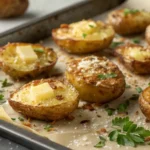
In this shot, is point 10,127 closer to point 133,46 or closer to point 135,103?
point 135,103

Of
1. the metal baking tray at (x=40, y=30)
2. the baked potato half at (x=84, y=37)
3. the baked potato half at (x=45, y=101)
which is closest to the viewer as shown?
the metal baking tray at (x=40, y=30)

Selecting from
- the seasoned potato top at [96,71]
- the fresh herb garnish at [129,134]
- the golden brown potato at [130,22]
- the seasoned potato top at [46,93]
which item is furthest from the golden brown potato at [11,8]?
the fresh herb garnish at [129,134]

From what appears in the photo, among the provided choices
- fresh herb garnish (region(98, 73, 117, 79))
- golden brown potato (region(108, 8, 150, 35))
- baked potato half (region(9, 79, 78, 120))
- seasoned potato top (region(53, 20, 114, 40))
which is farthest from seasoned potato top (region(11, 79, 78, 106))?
golden brown potato (region(108, 8, 150, 35))

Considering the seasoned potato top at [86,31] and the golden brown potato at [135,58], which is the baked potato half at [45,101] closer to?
the golden brown potato at [135,58]

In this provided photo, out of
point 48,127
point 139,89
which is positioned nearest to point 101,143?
point 48,127

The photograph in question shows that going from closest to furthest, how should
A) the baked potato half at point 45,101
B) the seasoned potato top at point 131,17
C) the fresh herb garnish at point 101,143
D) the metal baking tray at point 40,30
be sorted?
the metal baking tray at point 40,30
the fresh herb garnish at point 101,143
the baked potato half at point 45,101
the seasoned potato top at point 131,17

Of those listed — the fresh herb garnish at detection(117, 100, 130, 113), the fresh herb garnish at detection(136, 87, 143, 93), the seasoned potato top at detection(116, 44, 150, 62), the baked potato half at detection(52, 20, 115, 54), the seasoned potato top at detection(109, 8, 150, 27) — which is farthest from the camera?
the seasoned potato top at detection(109, 8, 150, 27)

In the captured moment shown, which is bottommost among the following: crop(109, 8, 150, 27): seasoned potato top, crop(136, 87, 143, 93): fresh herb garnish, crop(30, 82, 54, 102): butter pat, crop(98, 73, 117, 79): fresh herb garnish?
crop(136, 87, 143, 93): fresh herb garnish

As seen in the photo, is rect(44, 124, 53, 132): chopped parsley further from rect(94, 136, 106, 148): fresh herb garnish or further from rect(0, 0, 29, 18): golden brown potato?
rect(0, 0, 29, 18): golden brown potato
